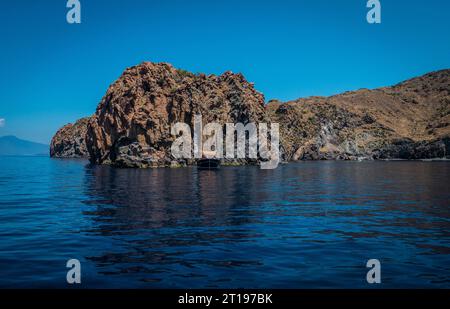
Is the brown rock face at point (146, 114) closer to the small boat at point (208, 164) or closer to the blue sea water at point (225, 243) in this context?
the small boat at point (208, 164)

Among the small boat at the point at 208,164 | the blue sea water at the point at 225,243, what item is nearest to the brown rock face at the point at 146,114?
the small boat at the point at 208,164

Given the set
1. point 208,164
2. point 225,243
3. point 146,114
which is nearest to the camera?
point 225,243

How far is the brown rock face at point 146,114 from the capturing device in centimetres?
11938

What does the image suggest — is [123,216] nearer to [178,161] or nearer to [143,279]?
[143,279]

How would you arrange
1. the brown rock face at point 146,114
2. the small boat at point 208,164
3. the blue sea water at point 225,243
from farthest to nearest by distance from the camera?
the brown rock face at point 146,114
the small boat at point 208,164
the blue sea water at point 225,243

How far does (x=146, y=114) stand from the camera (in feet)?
404

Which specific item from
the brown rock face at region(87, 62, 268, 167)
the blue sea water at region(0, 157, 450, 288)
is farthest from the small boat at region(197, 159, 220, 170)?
the blue sea water at region(0, 157, 450, 288)

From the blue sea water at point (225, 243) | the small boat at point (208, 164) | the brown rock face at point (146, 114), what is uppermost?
the brown rock face at point (146, 114)

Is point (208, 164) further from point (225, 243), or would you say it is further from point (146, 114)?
point (225, 243)

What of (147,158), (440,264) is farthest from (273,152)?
(440,264)

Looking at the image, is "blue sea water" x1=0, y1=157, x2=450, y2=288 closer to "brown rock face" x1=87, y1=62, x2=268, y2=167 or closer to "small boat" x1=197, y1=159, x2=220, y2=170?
"small boat" x1=197, y1=159, x2=220, y2=170

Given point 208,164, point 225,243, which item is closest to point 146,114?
point 208,164
